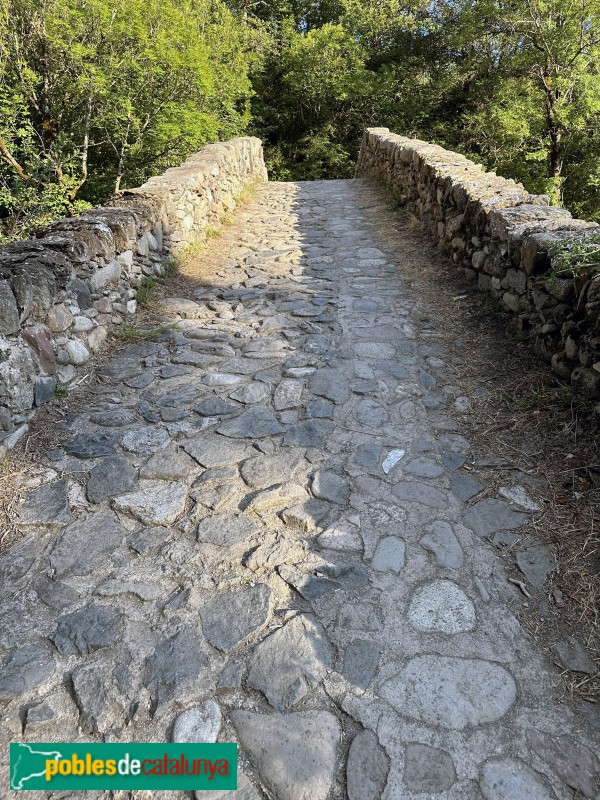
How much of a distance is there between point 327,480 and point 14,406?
1712mm

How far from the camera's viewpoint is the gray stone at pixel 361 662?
1.83 meters

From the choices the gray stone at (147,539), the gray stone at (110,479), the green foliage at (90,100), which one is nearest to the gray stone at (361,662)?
the gray stone at (147,539)

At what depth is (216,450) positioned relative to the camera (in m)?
2.99

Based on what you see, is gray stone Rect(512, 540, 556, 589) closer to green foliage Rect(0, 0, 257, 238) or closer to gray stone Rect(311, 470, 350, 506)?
gray stone Rect(311, 470, 350, 506)

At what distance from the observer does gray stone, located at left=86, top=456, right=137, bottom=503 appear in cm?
265

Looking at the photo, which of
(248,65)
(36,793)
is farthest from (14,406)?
(248,65)

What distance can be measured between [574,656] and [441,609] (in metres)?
0.46

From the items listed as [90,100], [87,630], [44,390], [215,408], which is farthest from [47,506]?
[90,100]

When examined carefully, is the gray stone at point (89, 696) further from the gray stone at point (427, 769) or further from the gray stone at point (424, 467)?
the gray stone at point (424, 467)

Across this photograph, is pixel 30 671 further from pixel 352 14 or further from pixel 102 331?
pixel 352 14

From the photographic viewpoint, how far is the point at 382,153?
1009 cm

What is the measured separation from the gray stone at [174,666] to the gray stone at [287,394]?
1.67 meters

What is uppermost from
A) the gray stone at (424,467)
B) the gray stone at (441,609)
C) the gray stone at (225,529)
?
the gray stone at (225,529)

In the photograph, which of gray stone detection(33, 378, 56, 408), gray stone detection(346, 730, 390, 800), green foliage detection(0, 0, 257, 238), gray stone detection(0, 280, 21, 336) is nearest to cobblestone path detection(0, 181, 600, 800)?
gray stone detection(346, 730, 390, 800)
